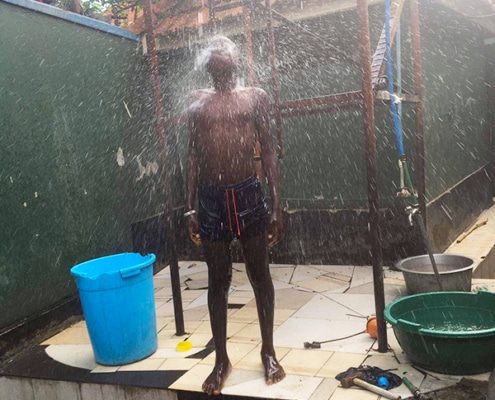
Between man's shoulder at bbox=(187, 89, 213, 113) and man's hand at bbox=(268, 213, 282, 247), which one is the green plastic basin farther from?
man's shoulder at bbox=(187, 89, 213, 113)

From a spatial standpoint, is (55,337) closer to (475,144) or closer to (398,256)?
(398,256)

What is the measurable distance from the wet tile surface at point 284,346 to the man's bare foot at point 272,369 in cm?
5

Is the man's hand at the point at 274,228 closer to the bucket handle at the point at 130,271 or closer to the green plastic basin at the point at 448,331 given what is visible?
the green plastic basin at the point at 448,331

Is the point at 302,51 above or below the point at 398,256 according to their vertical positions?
above

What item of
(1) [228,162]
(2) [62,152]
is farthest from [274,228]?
(2) [62,152]

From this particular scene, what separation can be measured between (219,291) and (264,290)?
323mm

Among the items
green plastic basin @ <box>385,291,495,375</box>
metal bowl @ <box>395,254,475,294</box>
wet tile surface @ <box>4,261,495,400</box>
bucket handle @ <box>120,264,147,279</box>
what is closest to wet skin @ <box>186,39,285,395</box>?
wet tile surface @ <box>4,261,495,400</box>

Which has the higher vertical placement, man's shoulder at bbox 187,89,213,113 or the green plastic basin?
man's shoulder at bbox 187,89,213,113

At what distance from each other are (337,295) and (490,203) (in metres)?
6.80

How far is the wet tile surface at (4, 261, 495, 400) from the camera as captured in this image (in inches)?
138

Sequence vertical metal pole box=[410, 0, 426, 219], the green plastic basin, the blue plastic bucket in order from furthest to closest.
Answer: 1. vertical metal pole box=[410, 0, 426, 219]
2. the blue plastic bucket
3. the green plastic basin

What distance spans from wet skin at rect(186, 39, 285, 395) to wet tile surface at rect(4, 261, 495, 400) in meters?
0.21

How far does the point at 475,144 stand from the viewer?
1000 cm

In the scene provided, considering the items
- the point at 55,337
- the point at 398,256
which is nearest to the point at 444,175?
the point at 398,256
